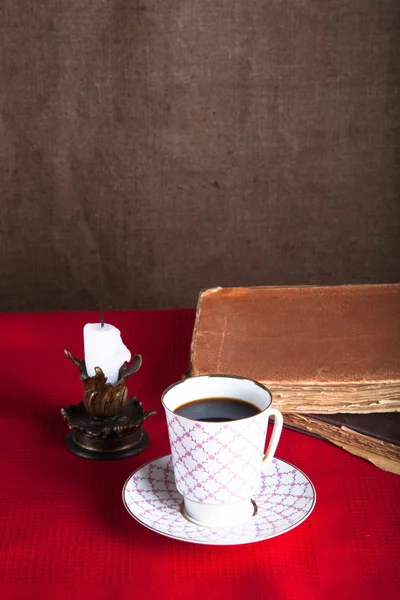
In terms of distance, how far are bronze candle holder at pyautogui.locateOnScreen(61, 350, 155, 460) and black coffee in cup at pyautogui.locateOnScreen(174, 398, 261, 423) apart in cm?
14

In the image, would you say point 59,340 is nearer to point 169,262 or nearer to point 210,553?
point 210,553

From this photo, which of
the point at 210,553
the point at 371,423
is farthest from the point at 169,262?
the point at 210,553

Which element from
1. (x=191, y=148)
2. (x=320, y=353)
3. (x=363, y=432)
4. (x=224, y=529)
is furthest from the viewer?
(x=191, y=148)

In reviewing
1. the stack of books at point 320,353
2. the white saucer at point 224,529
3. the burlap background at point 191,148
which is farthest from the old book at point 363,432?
the burlap background at point 191,148

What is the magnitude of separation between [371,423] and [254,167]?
5.41 ft

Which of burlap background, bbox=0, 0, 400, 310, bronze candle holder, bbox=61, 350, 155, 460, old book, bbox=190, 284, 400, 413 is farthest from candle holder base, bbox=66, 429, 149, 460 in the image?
burlap background, bbox=0, 0, 400, 310

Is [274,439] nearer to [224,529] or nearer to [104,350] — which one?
[224,529]

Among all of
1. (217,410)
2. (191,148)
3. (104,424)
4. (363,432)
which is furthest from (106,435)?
(191,148)

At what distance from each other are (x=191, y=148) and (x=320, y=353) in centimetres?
153

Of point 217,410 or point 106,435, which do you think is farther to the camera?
point 106,435

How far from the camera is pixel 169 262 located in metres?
2.52

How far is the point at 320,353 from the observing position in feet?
3.24

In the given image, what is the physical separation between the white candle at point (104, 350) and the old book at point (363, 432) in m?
0.21

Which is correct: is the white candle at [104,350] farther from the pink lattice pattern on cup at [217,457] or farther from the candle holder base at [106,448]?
the pink lattice pattern on cup at [217,457]
